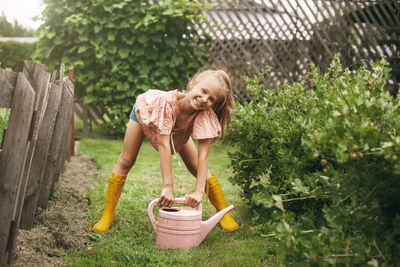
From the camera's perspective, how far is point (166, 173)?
7.48ft

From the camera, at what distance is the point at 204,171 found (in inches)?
94.7

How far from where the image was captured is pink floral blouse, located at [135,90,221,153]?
2.31 m

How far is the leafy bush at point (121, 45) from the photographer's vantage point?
6062 millimetres

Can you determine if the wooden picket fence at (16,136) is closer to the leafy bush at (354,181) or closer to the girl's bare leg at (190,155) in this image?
the leafy bush at (354,181)

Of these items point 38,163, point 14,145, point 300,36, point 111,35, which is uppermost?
point 111,35

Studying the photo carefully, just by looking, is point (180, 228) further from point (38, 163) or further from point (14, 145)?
point (14, 145)

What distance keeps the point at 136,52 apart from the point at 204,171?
13.8 feet

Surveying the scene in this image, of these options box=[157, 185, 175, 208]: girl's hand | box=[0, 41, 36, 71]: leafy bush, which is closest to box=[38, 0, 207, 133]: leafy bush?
box=[0, 41, 36, 71]: leafy bush

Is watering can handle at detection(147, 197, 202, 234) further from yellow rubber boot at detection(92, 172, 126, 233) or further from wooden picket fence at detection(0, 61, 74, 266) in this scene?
wooden picket fence at detection(0, 61, 74, 266)

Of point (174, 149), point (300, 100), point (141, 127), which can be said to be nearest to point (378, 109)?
point (300, 100)

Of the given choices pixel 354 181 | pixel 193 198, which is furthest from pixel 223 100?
pixel 354 181

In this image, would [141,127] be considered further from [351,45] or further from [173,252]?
[351,45]

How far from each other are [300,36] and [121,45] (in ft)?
9.83

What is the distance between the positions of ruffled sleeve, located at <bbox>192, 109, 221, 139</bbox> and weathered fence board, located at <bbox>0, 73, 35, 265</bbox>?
1.06 meters
